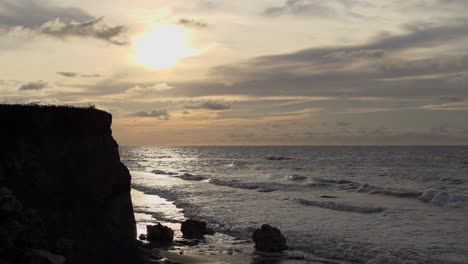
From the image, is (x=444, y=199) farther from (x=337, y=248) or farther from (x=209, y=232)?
(x=209, y=232)

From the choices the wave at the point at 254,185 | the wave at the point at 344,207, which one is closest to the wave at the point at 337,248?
the wave at the point at 344,207

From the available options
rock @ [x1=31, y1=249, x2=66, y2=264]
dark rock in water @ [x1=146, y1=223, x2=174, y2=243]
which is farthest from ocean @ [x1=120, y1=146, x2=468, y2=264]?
rock @ [x1=31, y1=249, x2=66, y2=264]

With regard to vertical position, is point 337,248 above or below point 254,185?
above

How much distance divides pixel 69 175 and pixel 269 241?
8976 millimetres

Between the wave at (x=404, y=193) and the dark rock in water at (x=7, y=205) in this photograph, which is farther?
the wave at (x=404, y=193)

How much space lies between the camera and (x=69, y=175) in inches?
695

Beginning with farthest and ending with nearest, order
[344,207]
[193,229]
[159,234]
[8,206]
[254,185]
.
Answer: [254,185], [344,207], [193,229], [159,234], [8,206]

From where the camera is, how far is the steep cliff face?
16547mm

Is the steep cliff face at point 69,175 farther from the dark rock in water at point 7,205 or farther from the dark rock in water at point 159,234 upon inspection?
the dark rock in water at point 159,234

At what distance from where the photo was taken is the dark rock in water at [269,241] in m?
21.2

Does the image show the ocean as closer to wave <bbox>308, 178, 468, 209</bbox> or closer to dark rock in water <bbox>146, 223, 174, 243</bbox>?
wave <bbox>308, 178, 468, 209</bbox>

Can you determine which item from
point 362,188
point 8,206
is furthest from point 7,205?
point 362,188

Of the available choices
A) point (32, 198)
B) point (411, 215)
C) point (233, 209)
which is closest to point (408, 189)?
point (411, 215)

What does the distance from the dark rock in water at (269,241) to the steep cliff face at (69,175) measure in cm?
571
